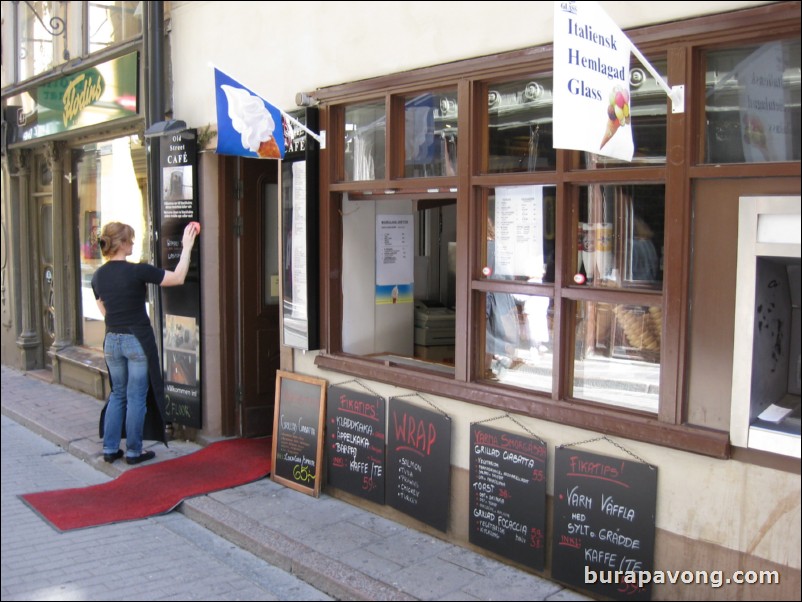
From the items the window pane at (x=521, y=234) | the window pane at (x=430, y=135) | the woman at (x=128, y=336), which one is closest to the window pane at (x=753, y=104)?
the window pane at (x=521, y=234)

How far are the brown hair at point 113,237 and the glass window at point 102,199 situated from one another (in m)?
1.88

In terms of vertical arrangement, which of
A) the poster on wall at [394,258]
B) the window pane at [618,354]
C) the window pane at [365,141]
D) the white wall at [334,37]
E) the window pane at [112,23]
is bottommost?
the window pane at [618,354]

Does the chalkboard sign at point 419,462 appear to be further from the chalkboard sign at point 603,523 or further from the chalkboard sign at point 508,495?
the chalkboard sign at point 603,523

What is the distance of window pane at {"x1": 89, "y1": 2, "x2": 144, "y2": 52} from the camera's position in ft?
26.0

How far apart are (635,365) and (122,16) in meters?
6.66

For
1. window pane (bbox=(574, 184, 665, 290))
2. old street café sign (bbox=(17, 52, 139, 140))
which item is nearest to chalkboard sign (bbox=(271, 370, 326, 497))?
window pane (bbox=(574, 184, 665, 290))

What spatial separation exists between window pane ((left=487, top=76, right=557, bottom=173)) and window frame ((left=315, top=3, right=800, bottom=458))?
0.20 feet

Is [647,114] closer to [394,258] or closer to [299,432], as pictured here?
[394,258]

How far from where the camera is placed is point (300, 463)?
5.85m

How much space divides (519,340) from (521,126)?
1225mm

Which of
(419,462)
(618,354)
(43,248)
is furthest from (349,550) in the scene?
(43,248)

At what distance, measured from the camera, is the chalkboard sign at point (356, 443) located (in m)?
5.31

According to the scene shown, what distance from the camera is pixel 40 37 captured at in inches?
404

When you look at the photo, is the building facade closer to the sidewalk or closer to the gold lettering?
the sidewalk
